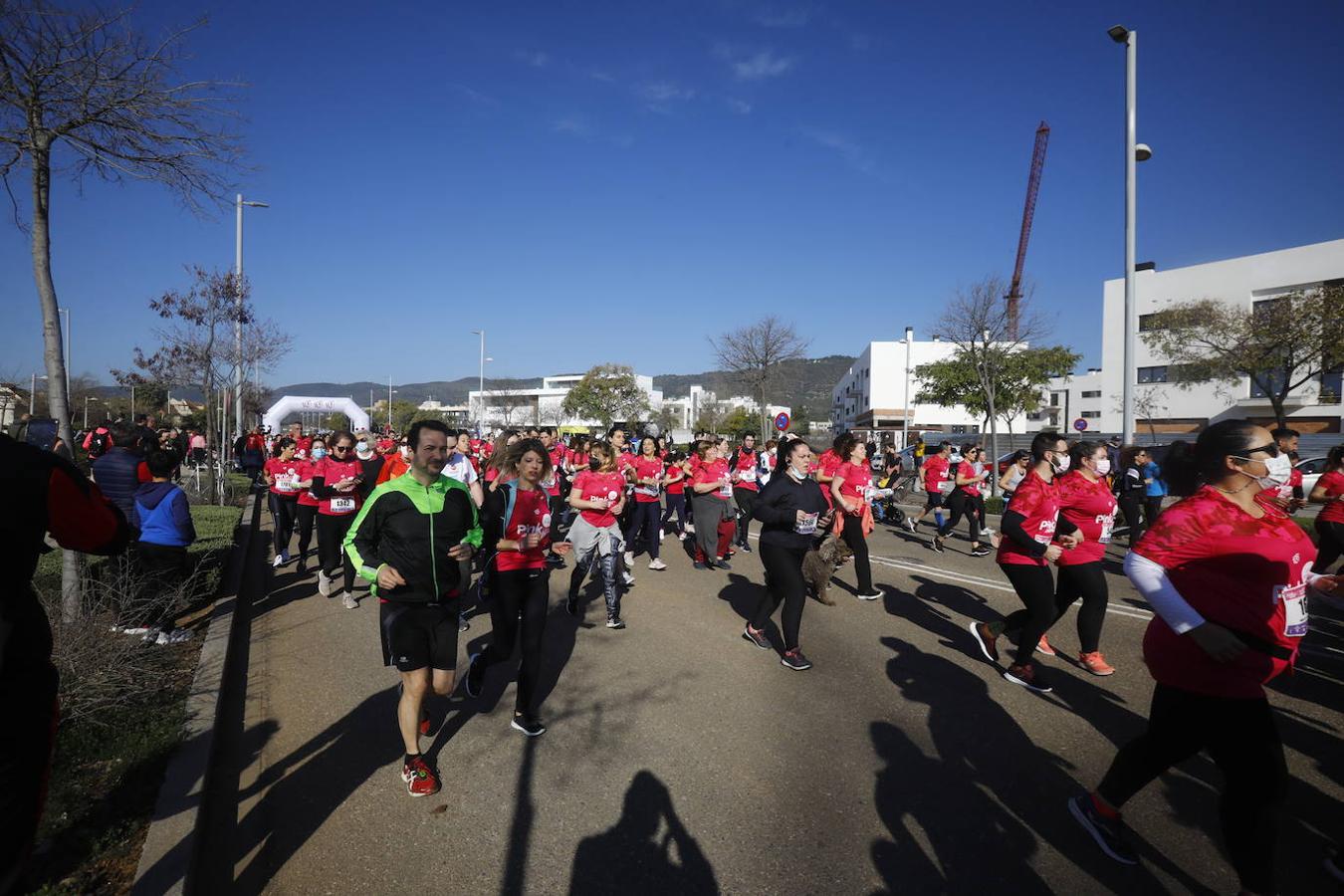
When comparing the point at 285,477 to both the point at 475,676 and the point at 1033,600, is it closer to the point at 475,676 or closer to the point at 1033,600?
the point at 475,676

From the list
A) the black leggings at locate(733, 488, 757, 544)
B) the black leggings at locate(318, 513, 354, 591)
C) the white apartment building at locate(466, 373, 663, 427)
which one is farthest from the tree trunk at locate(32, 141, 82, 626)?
the white apartment building at locate(466, 373, 663, 427)

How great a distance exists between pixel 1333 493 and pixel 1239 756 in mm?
5765

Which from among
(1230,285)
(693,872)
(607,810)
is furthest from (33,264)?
(1230,285)

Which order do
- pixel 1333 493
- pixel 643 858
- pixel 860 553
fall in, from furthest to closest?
pixel 860 553, pixel 1333 493, pixel 643 858

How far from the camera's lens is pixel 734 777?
4043 millimetres

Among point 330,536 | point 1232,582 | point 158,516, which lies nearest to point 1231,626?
point 1232,582

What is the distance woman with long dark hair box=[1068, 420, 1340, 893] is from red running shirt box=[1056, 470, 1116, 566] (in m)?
2.30

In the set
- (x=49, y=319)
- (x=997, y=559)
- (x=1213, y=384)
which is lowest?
(x=997, y=559)

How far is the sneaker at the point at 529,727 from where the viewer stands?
458cm

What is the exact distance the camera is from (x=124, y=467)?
586cm

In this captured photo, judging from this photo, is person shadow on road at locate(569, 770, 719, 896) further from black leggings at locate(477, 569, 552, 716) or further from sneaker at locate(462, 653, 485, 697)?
sneaker at locate(462, 653, 485, 697)

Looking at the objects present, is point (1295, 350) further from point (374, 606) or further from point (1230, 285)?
point (374, 606)

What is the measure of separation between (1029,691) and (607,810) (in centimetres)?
347

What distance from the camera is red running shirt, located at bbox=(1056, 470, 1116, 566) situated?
540 cm
